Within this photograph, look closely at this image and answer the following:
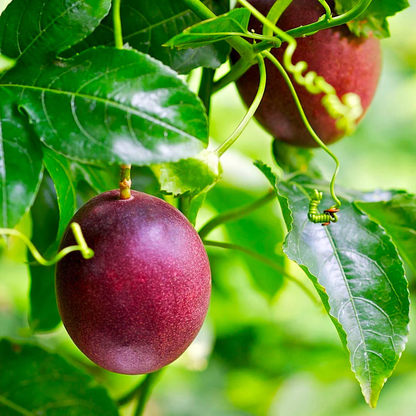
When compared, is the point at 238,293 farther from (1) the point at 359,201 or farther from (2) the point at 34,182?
(2) the point at 34,182

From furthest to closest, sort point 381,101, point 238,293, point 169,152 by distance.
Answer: point 381,101
point 238,293
point 169,152

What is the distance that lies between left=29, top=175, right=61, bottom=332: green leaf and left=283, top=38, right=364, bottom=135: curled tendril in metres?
0.36

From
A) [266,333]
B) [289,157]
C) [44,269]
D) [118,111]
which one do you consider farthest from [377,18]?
[266,333]

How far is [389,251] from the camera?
630 millimetres

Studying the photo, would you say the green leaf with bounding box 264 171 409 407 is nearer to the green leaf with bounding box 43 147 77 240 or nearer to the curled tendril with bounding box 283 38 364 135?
the curled tendril with bounding box 283 38 364 135

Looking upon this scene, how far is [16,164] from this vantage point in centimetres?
48

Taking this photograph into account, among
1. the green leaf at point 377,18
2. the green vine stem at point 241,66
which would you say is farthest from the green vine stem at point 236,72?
the green leaf at point 377,18

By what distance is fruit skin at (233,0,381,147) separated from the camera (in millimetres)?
638

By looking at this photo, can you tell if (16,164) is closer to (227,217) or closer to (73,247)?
(73,247)

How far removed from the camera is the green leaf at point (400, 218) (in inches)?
28.2

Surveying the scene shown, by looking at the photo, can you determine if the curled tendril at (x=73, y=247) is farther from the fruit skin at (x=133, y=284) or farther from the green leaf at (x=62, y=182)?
the green leaf at (x=62, y=182)

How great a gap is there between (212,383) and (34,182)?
118 centimetres

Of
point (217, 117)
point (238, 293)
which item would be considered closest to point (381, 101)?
point (217, 117)

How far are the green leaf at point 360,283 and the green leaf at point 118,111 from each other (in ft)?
0.58
